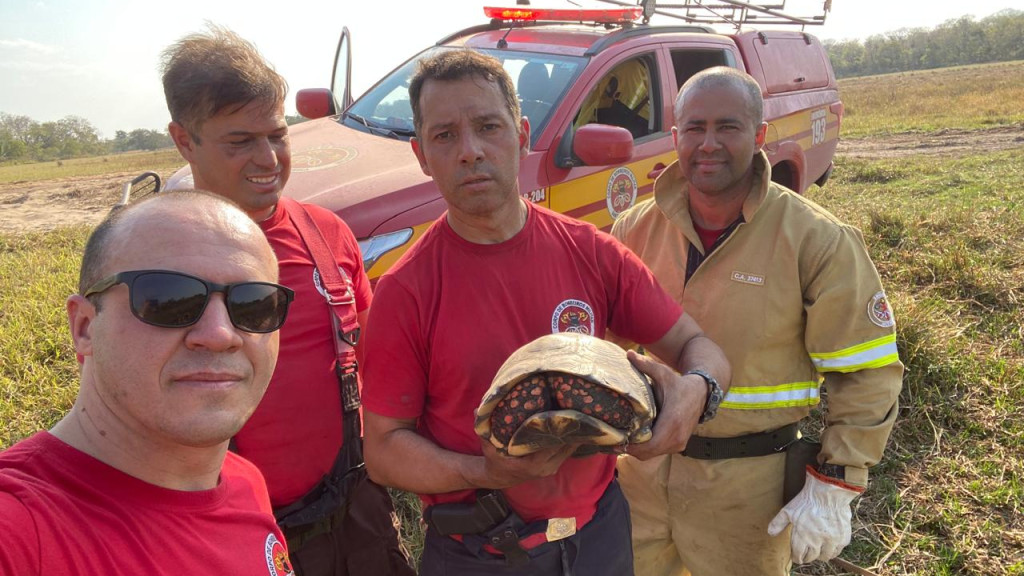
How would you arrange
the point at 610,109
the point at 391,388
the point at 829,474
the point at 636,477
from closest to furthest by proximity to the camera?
the point at 391,388, the point at 829,474, the point at 636,477, the point at 610,109

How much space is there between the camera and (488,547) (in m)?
1.69

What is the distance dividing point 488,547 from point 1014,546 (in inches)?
109

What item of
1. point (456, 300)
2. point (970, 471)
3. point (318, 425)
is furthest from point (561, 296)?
point (970, 471)

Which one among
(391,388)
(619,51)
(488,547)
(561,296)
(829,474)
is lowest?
(829,474)

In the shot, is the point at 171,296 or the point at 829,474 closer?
the point at 171,296

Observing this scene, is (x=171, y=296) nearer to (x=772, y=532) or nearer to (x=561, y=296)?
(x=561, y=296)

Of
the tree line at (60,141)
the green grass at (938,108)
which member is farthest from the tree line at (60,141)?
the green grass at (938,108)

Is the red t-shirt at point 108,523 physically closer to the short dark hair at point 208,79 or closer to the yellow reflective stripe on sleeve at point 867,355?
the short dark hair at point 208,79

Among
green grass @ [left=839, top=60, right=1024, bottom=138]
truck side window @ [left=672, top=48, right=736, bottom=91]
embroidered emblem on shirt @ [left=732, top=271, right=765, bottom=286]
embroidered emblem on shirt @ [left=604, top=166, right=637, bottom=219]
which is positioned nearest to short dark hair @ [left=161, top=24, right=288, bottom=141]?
embroidered emblem on shirt @ [left=732, top=271, right=765, bottom=286]

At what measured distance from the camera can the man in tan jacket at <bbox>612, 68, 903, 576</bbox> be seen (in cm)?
215

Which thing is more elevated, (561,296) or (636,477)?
(561,296)

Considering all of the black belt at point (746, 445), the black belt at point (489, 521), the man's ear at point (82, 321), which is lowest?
the black belt at point (746, 445)

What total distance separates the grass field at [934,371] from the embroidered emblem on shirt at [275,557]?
6.49 feet

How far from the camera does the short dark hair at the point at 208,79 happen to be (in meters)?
1.91
